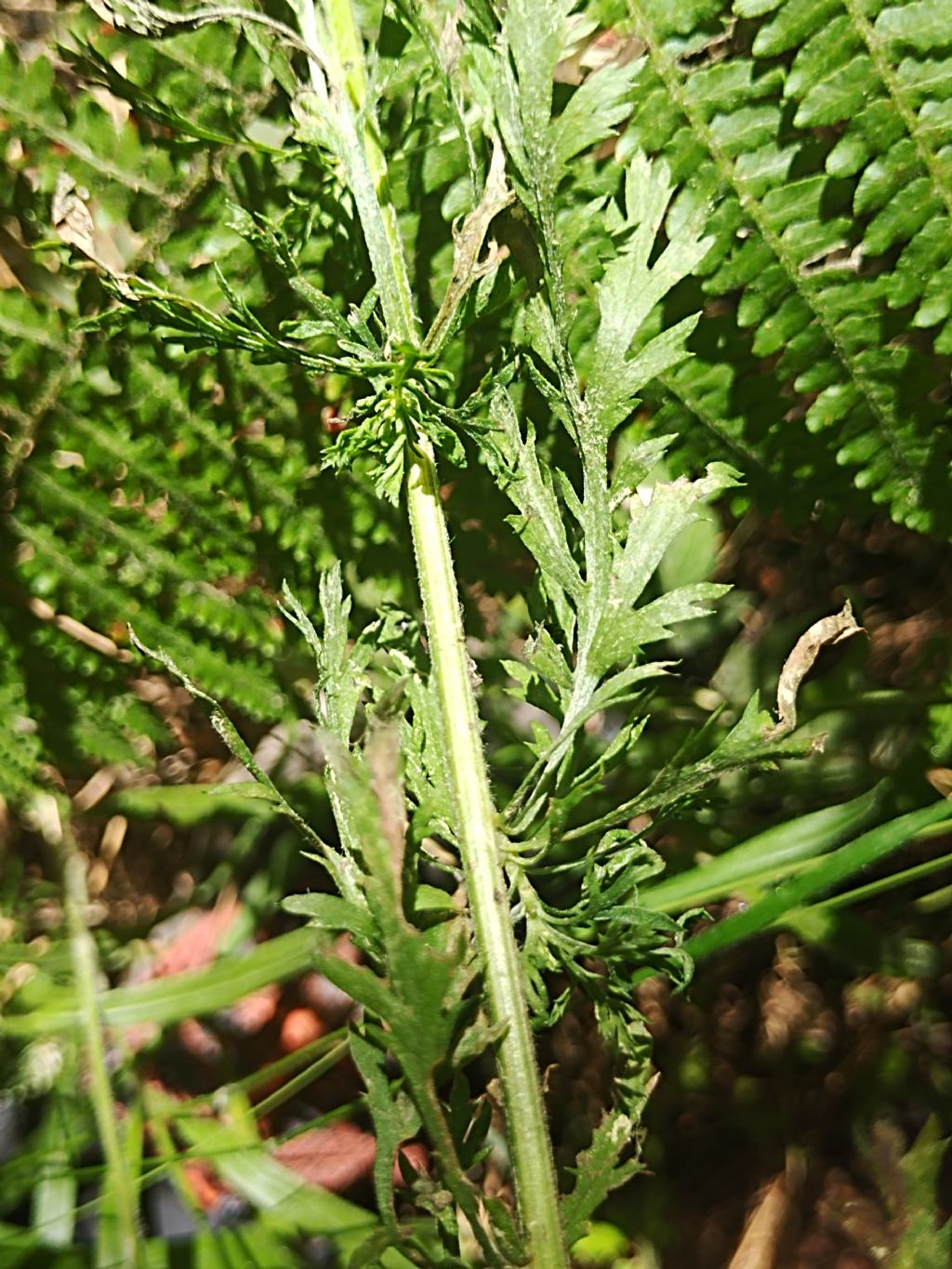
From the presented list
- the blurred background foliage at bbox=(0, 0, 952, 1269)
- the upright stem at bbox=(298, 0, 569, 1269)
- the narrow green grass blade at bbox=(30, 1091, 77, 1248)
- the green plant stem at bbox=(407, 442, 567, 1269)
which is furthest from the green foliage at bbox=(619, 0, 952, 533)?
the narrow green grass blade at bbox=(30, 1091, 77, 1248)

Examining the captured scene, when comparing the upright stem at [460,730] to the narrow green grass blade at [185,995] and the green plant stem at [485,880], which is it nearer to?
the green plant stem at [485,880]

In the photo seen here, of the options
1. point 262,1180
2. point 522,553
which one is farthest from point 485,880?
point 262,1180

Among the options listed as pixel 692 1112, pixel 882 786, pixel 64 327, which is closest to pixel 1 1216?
pixel 692 1112

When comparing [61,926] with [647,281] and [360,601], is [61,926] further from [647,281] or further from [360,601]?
[647,281]

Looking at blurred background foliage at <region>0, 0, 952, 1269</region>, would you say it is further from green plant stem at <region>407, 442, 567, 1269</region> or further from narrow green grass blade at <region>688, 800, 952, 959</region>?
green plant stem at <region>407, 442, 567, 1269</region>

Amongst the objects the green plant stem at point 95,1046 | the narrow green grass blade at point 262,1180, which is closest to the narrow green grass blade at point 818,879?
the narrow green grass blade at point 262,1180
